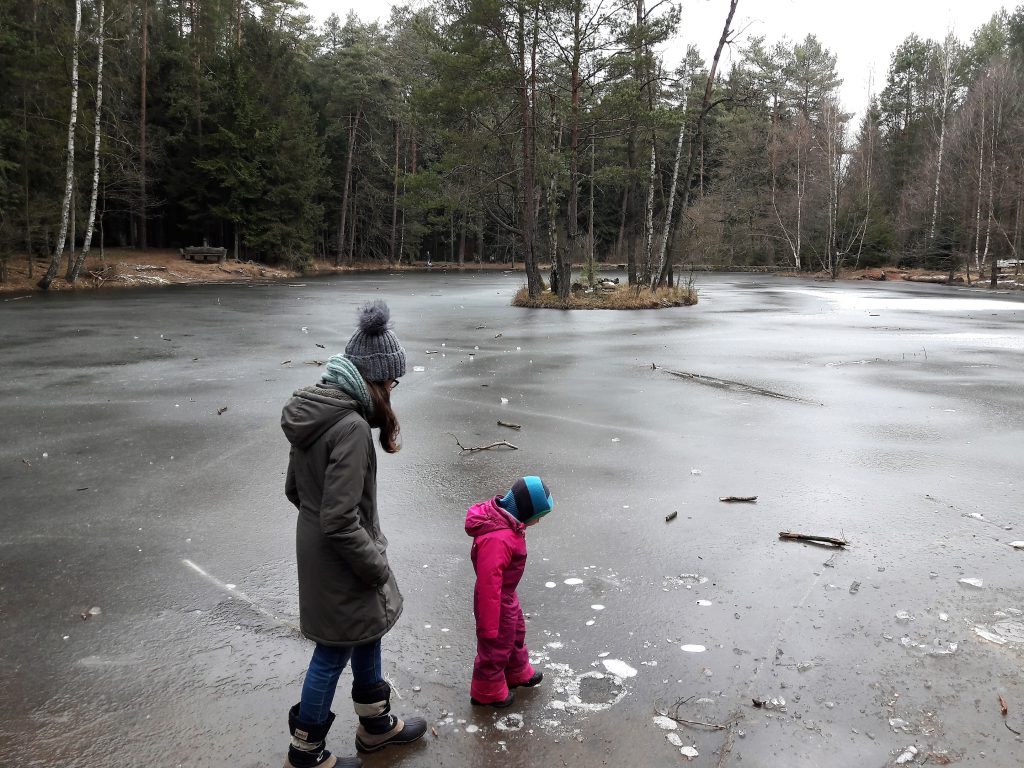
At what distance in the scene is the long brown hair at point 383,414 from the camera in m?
2.72

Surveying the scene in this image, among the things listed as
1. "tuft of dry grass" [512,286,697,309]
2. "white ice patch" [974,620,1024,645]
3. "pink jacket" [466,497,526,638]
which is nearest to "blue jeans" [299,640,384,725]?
"pink jacket" [466,497,526,638]

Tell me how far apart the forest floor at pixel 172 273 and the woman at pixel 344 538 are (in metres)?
29.6

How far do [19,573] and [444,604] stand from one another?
2.44m

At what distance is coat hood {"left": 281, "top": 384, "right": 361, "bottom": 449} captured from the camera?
2506 millimetres

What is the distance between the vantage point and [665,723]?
2910mm

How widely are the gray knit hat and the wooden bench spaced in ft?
138

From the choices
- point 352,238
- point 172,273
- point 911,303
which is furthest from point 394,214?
point 911,303

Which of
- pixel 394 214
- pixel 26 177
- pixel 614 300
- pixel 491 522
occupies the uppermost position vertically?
pixel 394 214

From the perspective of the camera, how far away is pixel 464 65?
21.6 m

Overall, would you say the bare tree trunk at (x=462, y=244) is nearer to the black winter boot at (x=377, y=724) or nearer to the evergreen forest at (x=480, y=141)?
the evergreen forest at (x=480, y=141)

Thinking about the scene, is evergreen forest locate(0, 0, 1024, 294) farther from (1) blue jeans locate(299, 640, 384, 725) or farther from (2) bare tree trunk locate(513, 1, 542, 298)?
(1) blue jeans locate(299, 640, 384, 725)

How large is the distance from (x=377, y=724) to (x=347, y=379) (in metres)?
1.26

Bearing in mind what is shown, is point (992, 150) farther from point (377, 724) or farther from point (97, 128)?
point (377, 724)

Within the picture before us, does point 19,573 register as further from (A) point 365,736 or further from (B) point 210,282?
(B) point 210,282
